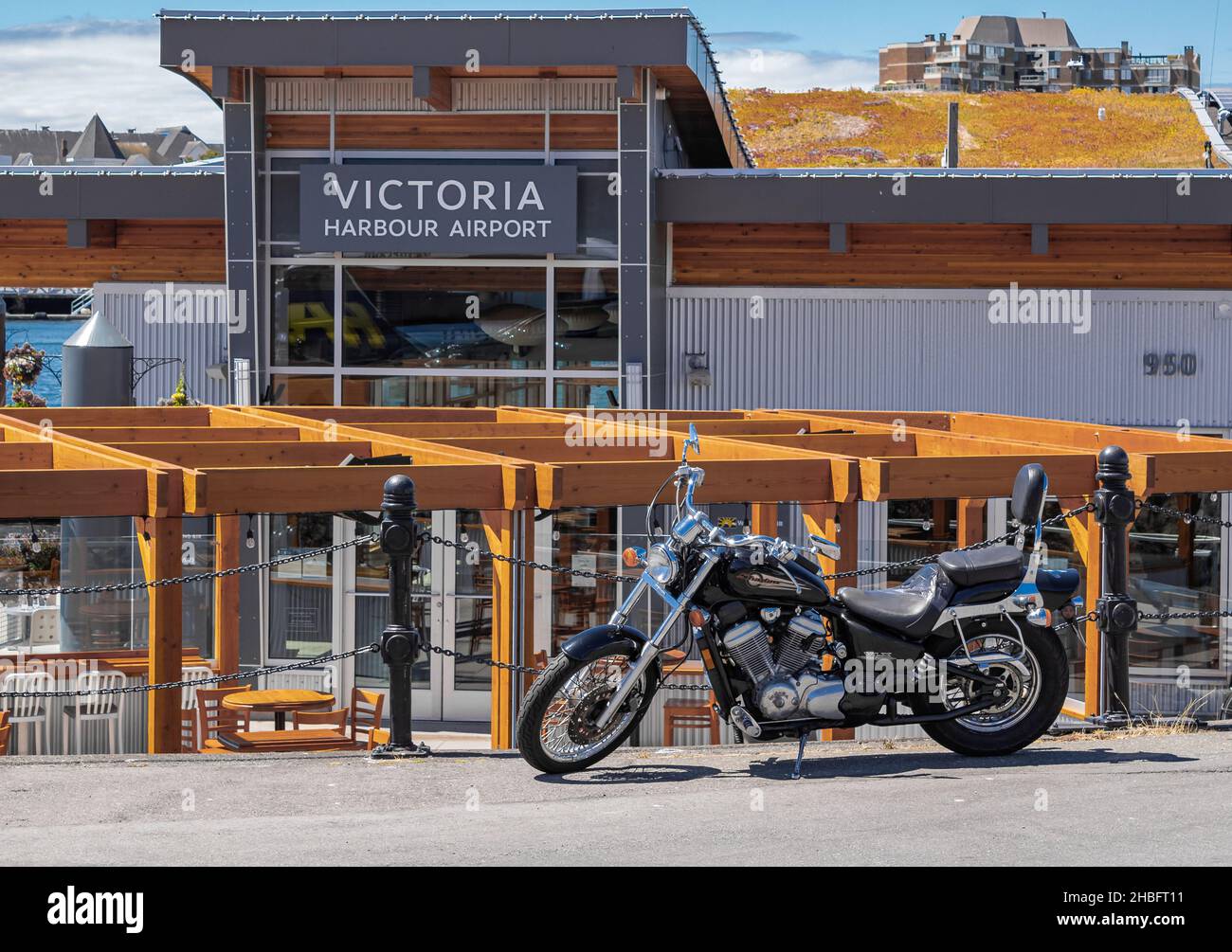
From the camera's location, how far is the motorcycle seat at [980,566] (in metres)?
7.72

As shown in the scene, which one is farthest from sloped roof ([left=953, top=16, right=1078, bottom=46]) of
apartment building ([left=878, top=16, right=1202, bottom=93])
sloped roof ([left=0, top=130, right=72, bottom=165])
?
sloped roof ([left=0, top=130, right=72, bottom=165])

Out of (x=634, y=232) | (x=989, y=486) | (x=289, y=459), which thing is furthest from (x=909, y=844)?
(x=634, y=232)

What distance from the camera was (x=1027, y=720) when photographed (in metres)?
7.88

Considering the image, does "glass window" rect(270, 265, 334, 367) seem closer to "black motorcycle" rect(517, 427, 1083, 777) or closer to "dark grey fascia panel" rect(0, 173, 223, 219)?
"dark grey fascia panel" rect(0, 173, 223, 219)

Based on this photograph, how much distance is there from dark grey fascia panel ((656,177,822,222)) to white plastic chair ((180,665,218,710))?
26.5ft

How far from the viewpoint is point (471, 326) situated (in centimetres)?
1828

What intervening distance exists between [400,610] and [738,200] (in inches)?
415

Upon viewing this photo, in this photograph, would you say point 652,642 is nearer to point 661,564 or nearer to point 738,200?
point 661,564

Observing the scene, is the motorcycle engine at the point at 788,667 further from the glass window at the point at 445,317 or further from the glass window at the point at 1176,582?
the glass window at the point at 445,317

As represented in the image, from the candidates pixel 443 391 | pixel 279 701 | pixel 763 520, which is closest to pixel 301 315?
pixel 443 391

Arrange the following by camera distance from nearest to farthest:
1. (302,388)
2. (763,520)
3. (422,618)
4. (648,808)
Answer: (648,808), (763,520), (422,618), (302,388)

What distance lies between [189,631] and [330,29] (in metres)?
7.56

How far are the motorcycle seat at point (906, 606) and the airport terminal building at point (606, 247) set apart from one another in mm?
10296

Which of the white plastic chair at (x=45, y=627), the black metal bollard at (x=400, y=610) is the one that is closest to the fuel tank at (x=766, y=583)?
the black metal bollard at (x=400, y=610)
